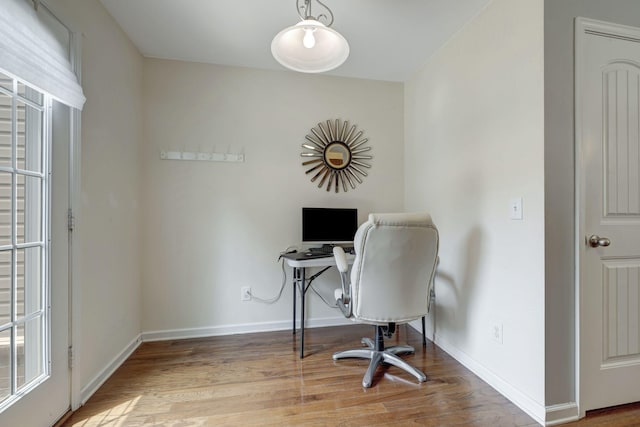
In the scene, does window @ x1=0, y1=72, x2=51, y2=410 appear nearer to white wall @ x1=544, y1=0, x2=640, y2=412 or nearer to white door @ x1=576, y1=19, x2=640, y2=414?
white wall @ x1=544, y1=0, x2=640, y2=412

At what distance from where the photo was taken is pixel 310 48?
4.94 ft

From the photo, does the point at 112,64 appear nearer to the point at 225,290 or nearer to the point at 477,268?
the point at 225,290

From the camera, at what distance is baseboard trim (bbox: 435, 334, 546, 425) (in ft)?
4.98

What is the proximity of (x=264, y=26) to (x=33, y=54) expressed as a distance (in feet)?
4.55

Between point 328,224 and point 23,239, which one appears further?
point 328,224

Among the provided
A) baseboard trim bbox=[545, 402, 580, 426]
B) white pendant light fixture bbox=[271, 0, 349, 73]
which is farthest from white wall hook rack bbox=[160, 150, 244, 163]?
baseboard trim bbox=[545, 402, 580, 426]

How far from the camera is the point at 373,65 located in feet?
8.67

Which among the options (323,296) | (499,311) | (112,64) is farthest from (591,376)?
(112,64)

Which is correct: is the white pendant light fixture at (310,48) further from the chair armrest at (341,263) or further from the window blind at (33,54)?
the chair armrest at (341,263)

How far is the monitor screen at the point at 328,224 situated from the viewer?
2623mm

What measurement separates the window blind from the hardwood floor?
1698 millimetres

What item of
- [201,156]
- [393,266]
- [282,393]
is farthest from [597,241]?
[201,156]

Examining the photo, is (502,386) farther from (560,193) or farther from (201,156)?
(201,156)

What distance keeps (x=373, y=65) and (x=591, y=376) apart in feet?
8.86
